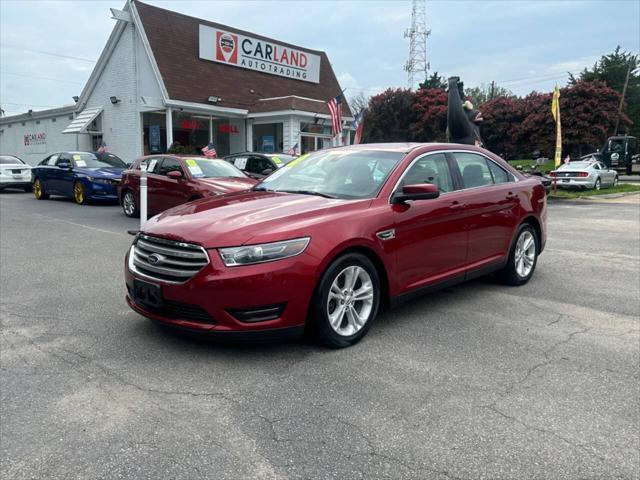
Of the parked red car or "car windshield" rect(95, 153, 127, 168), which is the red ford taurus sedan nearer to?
the parked red car

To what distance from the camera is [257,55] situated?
25.6 meters

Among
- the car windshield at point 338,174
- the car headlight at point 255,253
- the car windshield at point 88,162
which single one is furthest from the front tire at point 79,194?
the car headlight at point 255,253

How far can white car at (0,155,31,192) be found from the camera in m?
19.1

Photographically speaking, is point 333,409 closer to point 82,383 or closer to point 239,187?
point 82,383

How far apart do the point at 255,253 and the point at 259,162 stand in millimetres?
10573

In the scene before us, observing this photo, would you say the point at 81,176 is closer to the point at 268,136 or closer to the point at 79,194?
the point at 79,194

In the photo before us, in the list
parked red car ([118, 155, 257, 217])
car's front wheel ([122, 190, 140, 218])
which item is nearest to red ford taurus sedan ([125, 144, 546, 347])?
parked red car ([118, 155, 257, 217])

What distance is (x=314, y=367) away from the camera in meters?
3.65

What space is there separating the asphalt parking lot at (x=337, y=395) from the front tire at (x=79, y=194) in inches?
399

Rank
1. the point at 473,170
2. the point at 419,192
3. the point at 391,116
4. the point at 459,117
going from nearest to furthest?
the point at 419,192 < the point at 473,170 < the point at 459,117 < the point at 391,116

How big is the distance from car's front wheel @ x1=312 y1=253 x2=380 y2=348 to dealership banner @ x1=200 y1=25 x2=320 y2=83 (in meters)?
21.4

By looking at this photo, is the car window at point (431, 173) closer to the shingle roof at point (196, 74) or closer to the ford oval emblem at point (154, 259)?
the ford oval emblem at point (154, 259)

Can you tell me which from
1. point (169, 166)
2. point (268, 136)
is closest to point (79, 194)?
point (169, 166)

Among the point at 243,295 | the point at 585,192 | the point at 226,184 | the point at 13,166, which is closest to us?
the point at 243,295
